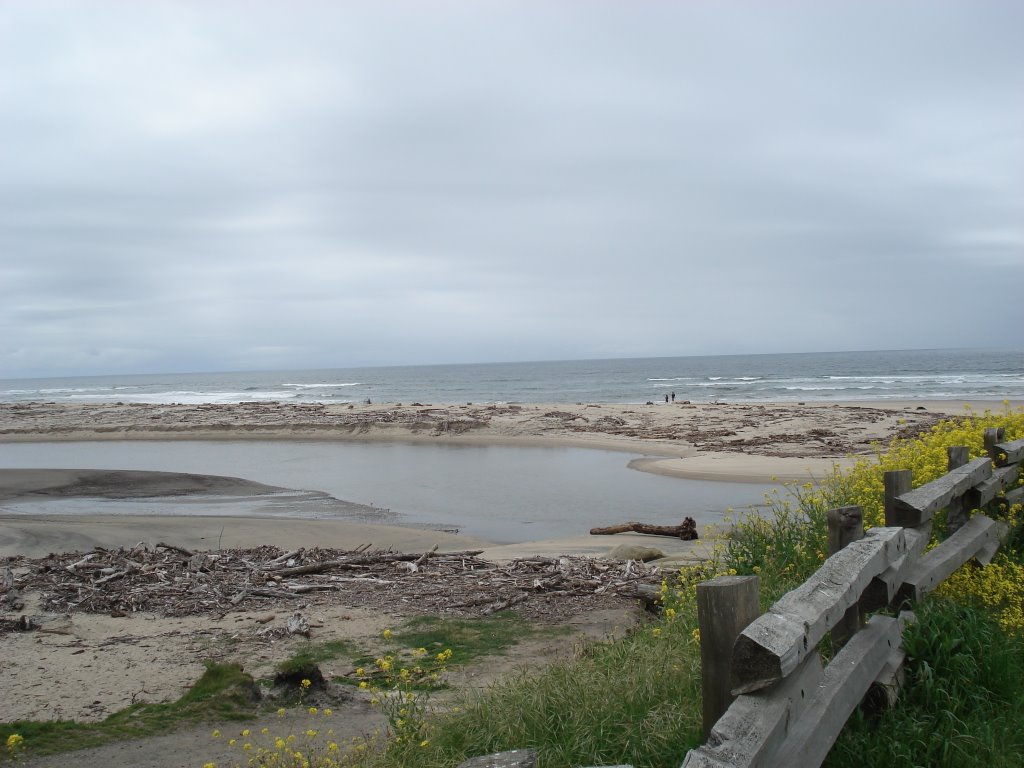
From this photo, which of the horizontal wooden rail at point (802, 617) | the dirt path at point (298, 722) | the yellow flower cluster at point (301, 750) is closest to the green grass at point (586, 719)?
the yellow flower cluster at point (301, 750)

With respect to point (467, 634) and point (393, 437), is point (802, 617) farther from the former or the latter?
point (393, 437)

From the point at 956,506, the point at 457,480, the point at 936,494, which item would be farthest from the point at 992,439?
the point at 457,480

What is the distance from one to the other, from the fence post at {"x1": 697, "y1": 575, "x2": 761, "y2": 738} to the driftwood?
30.0 ft

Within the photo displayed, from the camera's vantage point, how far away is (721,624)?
291 centimetres

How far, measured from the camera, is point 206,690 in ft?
18.6

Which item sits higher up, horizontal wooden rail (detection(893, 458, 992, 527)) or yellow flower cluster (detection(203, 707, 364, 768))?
horizontal wooden rail (detection(893, 458, 992, 527))

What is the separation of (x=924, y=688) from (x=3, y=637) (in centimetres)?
769

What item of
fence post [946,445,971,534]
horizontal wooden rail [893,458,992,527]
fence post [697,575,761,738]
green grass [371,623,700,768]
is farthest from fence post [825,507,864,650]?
fence post [946,445,971,534]

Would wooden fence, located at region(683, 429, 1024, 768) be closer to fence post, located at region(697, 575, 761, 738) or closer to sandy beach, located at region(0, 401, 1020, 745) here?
fence post, located at region(697, 575, 761, 738)

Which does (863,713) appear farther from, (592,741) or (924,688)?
(592,741)

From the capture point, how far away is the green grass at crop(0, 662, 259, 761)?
5015mm

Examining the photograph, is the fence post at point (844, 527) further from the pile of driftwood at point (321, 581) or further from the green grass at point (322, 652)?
the green grass at point (322, 652)

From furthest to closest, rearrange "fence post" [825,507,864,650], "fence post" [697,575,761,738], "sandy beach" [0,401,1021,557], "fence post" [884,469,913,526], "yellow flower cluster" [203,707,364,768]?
1. "sandy beach" [0,401,1021,557]
2. "fence post" [884,469,913,526]
3. "fence post" [825,507,864,650]
4. "yellow flower cluster" [203,707,364,768]
5. "fence post" [697,575,761,738]

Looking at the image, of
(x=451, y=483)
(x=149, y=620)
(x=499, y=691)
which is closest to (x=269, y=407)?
(x=451, y=483)
